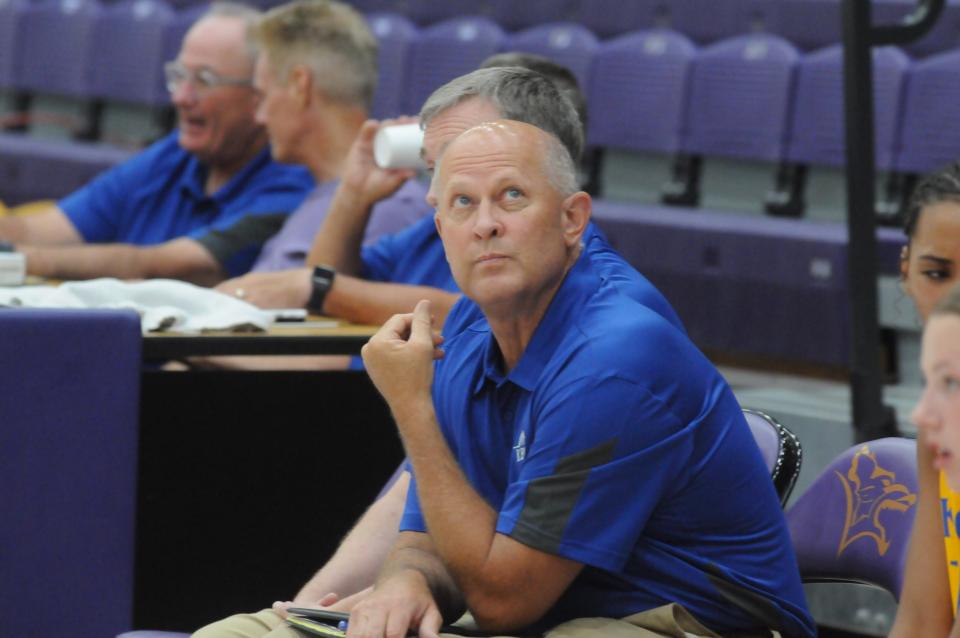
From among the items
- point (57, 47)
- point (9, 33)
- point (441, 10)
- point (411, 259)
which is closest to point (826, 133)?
point (441, 10)

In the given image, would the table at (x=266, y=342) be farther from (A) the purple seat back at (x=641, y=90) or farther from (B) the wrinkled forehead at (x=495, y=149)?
(A) the purple seat back at (x=641, y=90)

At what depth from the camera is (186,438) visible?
2725 millimetres

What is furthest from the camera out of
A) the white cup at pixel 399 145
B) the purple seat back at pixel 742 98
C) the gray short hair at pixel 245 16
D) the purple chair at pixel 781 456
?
the purple seat back at pixel 742 98

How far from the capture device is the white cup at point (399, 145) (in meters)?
2.90

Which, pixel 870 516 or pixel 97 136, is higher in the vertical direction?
pixel 870 516

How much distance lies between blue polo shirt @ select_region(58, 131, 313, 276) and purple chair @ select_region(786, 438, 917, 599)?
69.4 inches

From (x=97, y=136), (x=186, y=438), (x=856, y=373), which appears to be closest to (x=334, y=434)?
(x=186, y=438)

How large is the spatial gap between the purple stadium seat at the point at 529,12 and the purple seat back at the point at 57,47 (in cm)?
182

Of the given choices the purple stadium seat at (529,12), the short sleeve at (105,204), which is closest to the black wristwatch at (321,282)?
the short sleeve at (105,204)

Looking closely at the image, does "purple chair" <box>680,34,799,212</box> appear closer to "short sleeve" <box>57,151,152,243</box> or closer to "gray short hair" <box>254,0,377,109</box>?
"gray short hair" <box>254,0,377,109</box>

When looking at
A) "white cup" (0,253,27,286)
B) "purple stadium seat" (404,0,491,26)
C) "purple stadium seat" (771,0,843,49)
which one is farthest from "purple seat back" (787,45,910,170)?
"white cup" (0,253,27,286)

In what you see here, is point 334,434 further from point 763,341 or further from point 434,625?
point 763,341

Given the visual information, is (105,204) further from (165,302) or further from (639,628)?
(639,628)

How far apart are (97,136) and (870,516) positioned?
5337 mm
